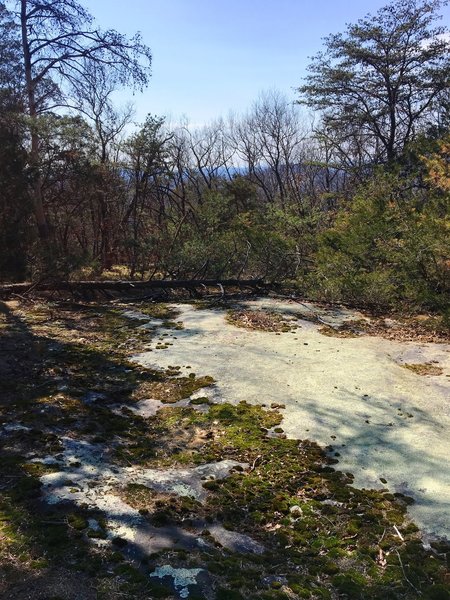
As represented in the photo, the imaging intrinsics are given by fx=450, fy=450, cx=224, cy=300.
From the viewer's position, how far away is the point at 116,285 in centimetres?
989

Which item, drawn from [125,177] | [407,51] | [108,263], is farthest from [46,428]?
[407,51]

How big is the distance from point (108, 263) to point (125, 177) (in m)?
4.23

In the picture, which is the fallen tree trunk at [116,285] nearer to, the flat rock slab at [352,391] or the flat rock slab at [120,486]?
the flat rock slab at [352,391]

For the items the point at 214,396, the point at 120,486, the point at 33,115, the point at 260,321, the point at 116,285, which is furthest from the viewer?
the point at 33,115

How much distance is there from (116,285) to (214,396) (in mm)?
5773

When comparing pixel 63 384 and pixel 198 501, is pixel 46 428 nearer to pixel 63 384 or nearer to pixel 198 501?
pixel 63 384

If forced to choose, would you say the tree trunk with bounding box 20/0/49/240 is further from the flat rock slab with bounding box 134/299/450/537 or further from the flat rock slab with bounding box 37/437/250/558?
the flat rock slab with bounding box 37/437/250/558

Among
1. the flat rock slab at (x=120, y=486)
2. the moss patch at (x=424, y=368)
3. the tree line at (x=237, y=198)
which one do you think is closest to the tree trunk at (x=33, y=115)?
the tree line at (x=237, y=198)

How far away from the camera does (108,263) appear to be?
53.8 ft

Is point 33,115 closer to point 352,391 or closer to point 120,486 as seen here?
point 352,391

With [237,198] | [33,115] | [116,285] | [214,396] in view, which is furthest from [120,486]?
[237,198]

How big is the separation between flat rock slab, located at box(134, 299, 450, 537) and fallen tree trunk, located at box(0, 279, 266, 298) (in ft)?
9.10

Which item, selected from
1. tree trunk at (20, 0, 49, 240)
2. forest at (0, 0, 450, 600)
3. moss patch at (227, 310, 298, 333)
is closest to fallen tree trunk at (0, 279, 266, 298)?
forest at (0, 0, 450, 600)

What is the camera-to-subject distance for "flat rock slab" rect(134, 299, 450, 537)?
3.48m
